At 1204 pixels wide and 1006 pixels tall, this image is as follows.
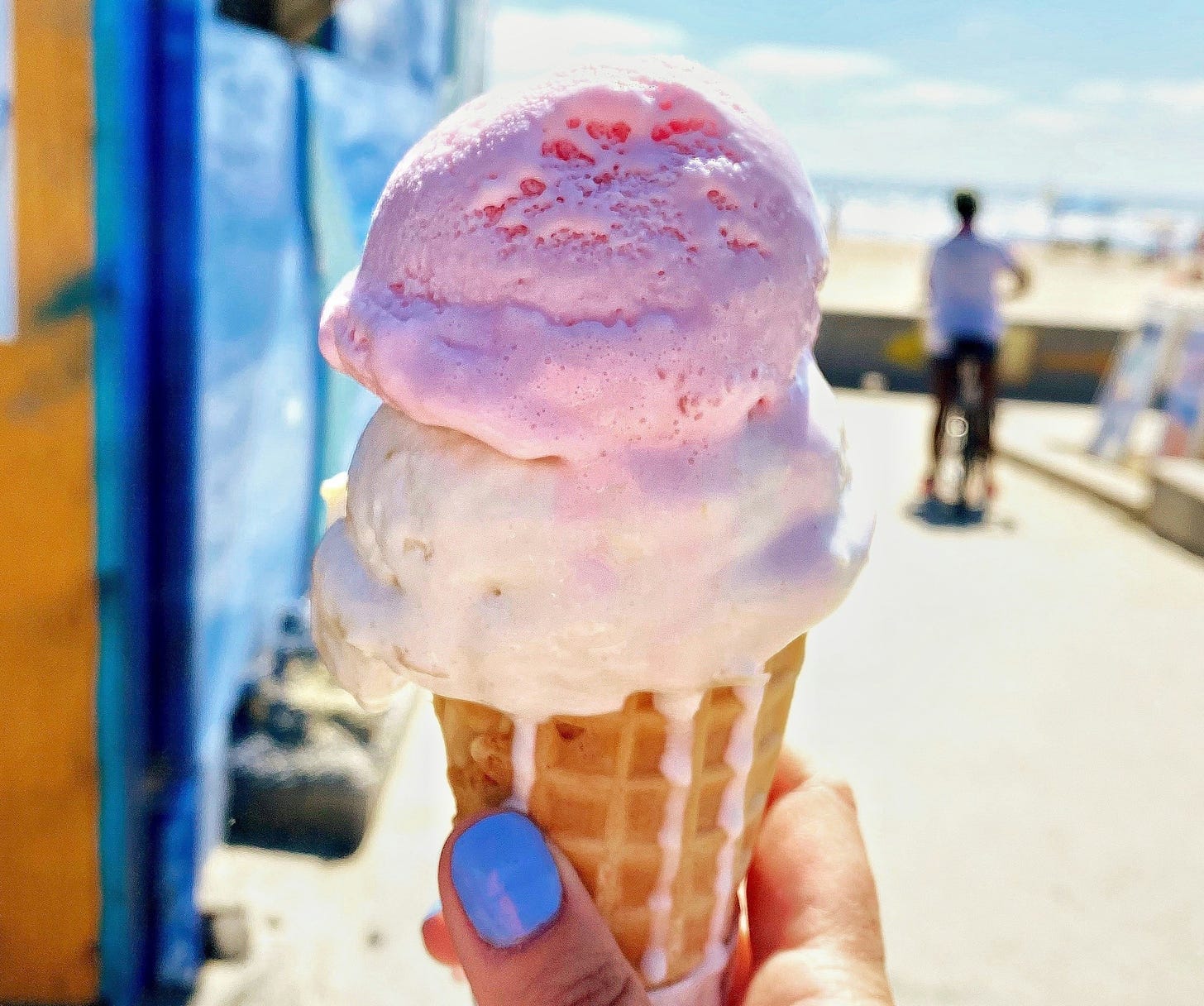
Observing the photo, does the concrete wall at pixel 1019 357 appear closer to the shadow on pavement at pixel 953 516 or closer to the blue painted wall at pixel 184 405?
the shadow on pavement at pixel 953 516

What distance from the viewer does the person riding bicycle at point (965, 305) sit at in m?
5.68

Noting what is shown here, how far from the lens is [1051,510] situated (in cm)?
637

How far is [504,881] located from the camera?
118 centimetres

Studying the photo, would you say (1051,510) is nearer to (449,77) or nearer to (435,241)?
(449,77)

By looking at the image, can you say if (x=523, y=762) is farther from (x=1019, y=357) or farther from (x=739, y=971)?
(x=1019, y=357)

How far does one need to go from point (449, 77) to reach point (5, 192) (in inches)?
176

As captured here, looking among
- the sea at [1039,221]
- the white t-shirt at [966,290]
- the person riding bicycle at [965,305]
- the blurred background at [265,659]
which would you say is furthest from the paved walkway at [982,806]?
the sea at [1039,221]

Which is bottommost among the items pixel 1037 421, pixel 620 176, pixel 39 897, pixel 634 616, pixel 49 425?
pixel 1037 421

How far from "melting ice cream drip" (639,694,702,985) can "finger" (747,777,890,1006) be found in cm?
15

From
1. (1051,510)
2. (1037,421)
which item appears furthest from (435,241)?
(1037,421)

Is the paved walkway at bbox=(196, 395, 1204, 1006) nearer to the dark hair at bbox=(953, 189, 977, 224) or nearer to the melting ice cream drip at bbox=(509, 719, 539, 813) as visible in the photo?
the melting ice cream drip at bbox=(509, 719, 539, 813)

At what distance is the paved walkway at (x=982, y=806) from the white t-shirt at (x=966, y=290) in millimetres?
1339

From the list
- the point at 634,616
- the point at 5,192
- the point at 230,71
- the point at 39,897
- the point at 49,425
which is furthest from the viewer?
the point at 230,71

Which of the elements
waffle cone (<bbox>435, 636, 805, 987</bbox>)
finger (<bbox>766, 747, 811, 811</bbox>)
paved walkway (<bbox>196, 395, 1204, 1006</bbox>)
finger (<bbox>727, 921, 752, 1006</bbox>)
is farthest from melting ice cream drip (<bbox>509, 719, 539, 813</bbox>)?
paved walkway (<bbox>196, 395, 1204, 1006</bbox>)
